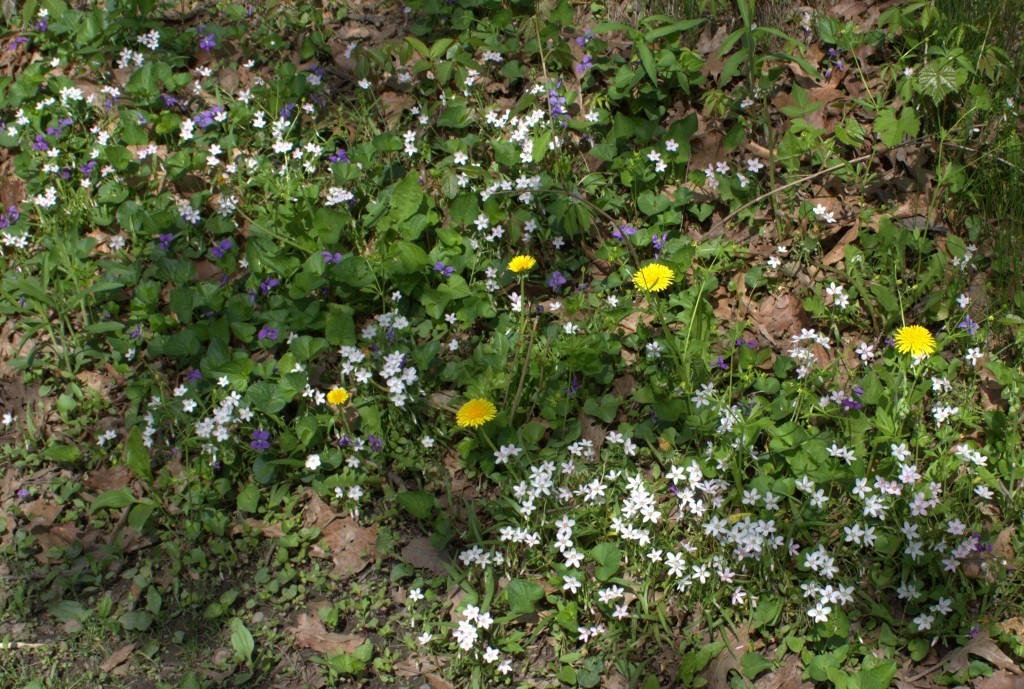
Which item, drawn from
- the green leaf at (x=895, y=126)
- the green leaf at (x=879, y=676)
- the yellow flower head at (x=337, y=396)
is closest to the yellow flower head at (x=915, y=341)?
the green leaf at (x=895, y=126)

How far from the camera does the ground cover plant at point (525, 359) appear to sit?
2.62 metres

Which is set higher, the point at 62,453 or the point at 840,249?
the point at 840,249

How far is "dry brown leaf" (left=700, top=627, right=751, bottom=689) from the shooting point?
2.48 meters

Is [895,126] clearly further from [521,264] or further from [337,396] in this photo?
[337,396]

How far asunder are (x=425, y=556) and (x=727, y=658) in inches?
40.2

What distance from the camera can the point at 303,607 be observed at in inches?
112

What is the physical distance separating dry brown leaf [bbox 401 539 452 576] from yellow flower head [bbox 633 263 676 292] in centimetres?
115

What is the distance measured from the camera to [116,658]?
2.78 meters

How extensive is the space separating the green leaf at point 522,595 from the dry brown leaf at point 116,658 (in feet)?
4.23

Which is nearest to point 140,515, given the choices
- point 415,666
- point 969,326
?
point 415,666

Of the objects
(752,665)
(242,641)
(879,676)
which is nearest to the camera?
(879,676)

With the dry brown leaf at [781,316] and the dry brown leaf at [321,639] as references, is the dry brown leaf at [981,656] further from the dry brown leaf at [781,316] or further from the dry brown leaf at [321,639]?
the dry brown leaf at [321,639]

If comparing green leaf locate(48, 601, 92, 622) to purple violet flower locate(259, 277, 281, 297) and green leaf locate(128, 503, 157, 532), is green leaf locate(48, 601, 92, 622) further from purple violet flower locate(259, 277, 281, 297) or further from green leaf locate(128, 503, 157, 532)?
purple violet flower locate(259, 277, 281, 297)

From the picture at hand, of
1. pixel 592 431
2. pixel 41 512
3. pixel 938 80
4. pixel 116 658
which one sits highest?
pixel 938 80
